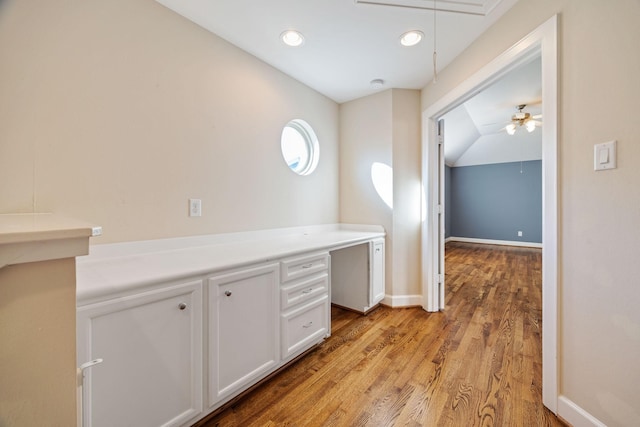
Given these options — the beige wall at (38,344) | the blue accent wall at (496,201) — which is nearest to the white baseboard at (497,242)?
the blue accent wall at (496,201)

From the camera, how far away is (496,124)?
209 inches

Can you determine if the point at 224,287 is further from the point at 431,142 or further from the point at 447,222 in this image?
the point at 447,222

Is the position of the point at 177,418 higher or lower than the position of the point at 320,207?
lower

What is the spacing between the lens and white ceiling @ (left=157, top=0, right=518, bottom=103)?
162cm

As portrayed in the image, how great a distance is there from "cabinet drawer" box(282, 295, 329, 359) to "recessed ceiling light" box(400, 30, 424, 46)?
208 centimetres

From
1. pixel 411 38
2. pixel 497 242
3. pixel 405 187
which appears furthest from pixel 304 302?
pixel 497 242

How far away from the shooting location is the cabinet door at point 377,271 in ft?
8.29

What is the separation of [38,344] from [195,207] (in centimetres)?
131

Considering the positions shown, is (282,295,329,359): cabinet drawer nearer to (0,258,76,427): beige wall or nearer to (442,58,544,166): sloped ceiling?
(0,258,76,427): beige wall

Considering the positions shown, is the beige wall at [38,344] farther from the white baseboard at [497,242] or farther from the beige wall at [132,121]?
the white baseboard at [497,242]

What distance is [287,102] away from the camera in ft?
8.06

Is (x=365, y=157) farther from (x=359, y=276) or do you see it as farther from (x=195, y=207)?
(x=195, y=207)

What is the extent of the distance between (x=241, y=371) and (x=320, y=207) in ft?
5.92

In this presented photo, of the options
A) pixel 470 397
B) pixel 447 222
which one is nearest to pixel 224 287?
pixel 470 397
